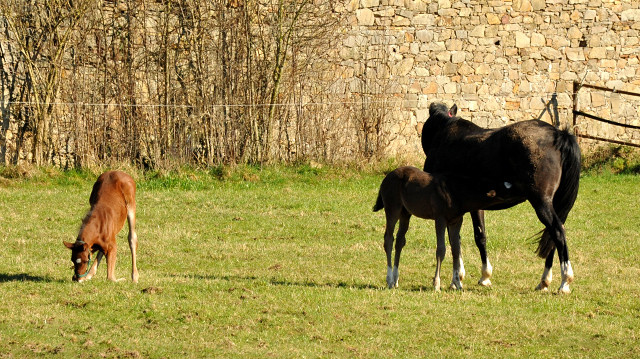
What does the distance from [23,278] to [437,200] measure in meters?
4.77

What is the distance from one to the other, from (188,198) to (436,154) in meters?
6.59

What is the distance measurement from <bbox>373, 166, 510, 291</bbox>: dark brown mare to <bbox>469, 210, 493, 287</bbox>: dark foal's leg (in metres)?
0.40

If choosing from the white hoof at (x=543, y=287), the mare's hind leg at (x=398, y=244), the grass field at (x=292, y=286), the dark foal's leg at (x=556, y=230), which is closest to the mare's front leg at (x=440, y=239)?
the grass field at (x=292, y=286)

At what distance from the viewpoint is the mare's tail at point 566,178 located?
9789mm

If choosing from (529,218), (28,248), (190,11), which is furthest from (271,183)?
(28,248)

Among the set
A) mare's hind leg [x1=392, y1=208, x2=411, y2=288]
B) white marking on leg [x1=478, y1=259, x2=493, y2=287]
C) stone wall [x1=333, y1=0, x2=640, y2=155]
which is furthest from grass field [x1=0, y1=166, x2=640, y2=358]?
stone wall [x1=333, y1=0, x2=640, y2=155]

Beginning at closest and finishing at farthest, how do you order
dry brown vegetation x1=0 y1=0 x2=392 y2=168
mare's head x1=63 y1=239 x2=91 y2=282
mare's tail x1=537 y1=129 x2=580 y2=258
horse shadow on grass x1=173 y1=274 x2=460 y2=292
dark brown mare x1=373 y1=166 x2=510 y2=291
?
mare's head x1=63 y1=239 x2=91 y2=282, dark brown mare x1=373 y1=166 x2=510 y2=291, mare's tail x1=537 y1=129 x2=580 y2=258, horse shadow on grass x1=173 y1=274 x2=460 y2=292, dry brown vegetation x1=0 y1=0 x2=392 y2=168

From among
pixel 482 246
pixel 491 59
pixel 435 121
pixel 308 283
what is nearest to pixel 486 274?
pixel 482 246

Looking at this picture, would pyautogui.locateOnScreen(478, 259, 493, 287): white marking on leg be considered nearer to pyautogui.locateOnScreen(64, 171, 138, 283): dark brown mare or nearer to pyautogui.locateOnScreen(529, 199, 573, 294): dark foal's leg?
pyautogui.locateOnScreen(529, 199, 573, 294): dark foal's leg

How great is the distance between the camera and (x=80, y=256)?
9.36m

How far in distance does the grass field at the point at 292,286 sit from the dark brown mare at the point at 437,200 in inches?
18.3

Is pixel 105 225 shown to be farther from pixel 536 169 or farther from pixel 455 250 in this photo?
pixel 536 169

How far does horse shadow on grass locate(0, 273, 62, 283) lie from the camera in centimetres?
995

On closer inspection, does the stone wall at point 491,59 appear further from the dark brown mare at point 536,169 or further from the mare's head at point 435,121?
the dark brown mare at point 536,169
